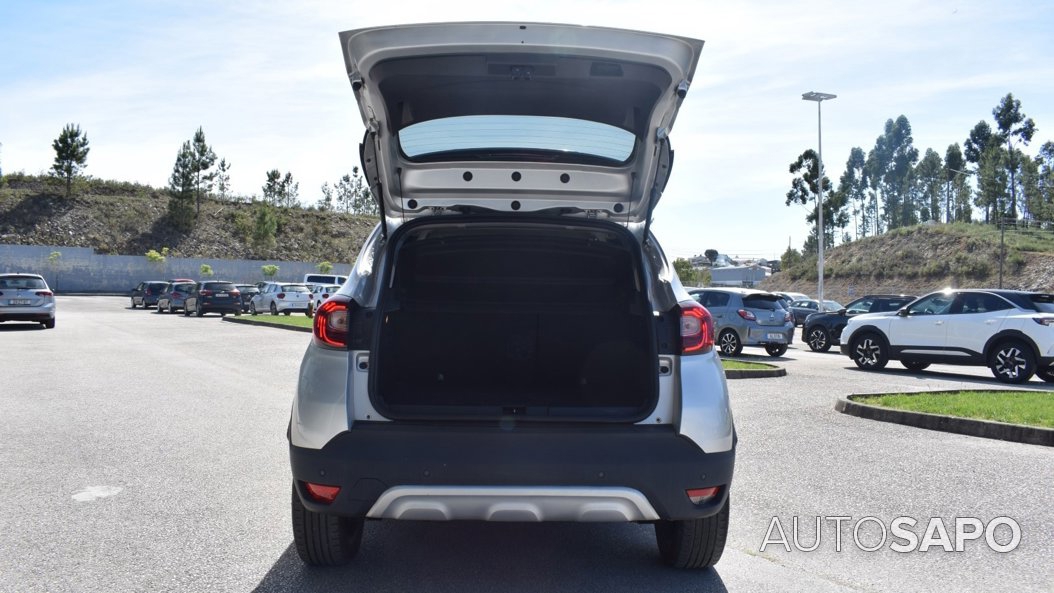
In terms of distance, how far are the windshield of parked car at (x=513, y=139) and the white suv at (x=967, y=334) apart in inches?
467

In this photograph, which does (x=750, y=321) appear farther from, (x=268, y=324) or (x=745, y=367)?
(x=268, y=324)

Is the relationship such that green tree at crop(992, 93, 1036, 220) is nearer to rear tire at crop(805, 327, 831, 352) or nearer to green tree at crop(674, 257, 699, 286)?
green tree at crop(674, 257, 699, 286)

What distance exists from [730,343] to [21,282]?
1921cm

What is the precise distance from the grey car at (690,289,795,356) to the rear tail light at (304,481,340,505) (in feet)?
51.4

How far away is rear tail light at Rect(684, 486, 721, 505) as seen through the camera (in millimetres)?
3580

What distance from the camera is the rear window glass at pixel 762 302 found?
1895 cm

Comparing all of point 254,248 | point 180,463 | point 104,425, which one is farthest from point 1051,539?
point 254,248

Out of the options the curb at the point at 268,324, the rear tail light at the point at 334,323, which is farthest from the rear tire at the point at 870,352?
the curb at the point at 268,324

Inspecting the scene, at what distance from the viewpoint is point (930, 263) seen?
68.3m

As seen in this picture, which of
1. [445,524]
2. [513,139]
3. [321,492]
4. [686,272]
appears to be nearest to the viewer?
[321,492]

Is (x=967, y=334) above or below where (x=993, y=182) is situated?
below

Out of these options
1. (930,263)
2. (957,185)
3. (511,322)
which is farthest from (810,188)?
(511,322)

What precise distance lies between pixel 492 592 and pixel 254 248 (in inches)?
3456

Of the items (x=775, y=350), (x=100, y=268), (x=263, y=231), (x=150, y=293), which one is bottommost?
(x=775, y=350)
